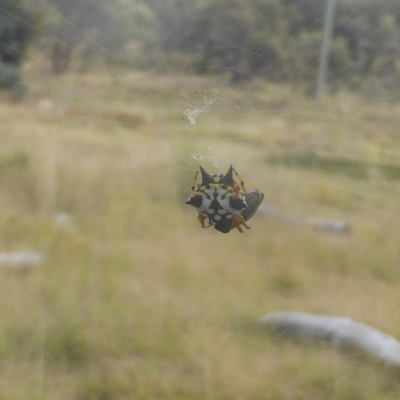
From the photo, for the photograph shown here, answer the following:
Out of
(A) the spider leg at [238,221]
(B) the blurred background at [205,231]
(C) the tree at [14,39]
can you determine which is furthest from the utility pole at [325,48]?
(C) the tree at [14,39]

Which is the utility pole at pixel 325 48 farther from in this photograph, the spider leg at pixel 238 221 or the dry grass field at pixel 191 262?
the spider leg at pixel 238 221

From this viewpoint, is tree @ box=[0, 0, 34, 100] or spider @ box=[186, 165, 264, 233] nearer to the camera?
spider @ box=[186, 165, 264, 233]

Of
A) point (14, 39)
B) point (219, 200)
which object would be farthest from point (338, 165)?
point (219, 200)

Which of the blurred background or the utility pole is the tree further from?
the utility pole

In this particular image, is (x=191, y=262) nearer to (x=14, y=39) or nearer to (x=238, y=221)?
(x=238, y=221)

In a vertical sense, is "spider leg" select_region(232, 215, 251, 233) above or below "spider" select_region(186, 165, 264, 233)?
below

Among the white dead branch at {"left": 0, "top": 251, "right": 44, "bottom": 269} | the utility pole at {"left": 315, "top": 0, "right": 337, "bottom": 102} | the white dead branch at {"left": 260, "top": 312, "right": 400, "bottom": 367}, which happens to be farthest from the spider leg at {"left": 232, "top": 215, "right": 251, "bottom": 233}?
the white dead branch at {"left": 0, "top": 251, "right": 44, "bottom": 269}
